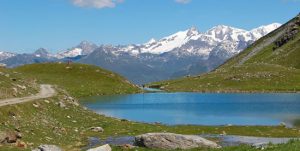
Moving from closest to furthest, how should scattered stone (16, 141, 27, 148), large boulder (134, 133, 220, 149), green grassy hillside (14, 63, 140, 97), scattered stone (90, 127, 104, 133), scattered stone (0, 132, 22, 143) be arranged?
scattered stone (16, 141, 27, 148) < scattered stone (0, 132, 22, 143) < large boulder (134, 133, 220, 149) < scattered stone (90, 127, 104, 133) < green grassy hillside (14, 63, 140, 97)

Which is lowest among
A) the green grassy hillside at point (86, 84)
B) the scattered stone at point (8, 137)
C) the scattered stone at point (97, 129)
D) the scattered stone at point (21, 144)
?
the scattered stone at point (97, 129)

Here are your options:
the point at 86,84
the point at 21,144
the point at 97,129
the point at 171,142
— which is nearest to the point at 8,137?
the point at 21,144

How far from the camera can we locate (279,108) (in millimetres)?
111125

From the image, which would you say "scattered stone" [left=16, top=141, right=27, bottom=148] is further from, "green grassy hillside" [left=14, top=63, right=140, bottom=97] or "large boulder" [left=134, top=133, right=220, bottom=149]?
"green grassy hillside" [left=14, top=63, right=140, bottom=97]

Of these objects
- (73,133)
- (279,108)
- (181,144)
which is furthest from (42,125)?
(279,108)

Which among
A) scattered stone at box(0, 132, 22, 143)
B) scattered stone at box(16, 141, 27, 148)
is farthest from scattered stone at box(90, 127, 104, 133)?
scattered stone at box(16, 141, 27, 148)

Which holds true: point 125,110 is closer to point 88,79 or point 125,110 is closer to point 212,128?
point 212,128

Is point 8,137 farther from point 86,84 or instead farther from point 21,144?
point 86,84

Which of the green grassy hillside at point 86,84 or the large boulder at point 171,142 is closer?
the large boulder at point 171,142

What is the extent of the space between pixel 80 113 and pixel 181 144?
3993 cm

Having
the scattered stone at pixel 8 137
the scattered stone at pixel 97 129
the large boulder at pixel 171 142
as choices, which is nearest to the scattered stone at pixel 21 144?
the scattered stone at pixel 8 137

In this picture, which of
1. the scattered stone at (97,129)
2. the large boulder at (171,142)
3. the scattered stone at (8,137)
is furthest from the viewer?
the scattered stone at (97,129)

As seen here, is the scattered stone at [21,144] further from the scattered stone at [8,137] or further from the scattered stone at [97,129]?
the scattered stone at [97,129]

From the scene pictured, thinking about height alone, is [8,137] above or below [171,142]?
above
